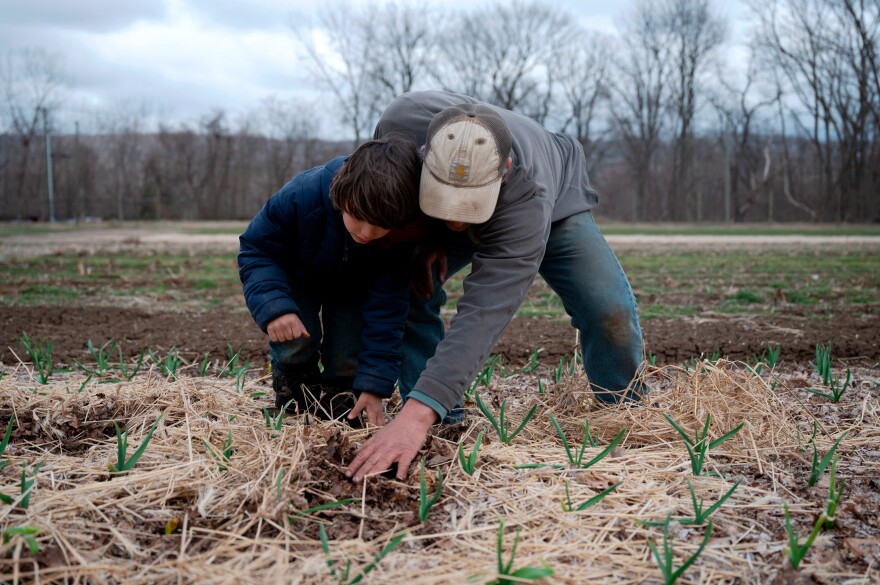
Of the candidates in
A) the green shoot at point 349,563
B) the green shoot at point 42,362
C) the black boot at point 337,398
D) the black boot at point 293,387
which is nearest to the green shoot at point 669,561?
the green shoot at point 349,563

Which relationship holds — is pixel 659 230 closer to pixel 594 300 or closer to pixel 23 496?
pixel 594 300

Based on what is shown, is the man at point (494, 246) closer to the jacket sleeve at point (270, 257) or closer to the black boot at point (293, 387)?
the jacket sleeve at point (270, 257)

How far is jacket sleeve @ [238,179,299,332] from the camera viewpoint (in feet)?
9.17

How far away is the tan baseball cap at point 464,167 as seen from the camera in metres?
2.22

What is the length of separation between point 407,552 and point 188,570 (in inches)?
21.3

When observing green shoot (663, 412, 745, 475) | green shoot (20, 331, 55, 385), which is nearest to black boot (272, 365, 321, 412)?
green shoot (20, 331, 55, 385)

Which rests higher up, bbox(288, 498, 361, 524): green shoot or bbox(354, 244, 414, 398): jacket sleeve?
bbox(354, 244, 414, 398): jacket sleeve

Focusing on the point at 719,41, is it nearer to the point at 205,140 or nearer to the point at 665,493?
the point at 205,140

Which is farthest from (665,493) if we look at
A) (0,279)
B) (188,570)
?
(0,279)

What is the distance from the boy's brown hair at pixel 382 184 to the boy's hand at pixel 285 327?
1.68 feet

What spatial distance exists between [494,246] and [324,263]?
82 cm

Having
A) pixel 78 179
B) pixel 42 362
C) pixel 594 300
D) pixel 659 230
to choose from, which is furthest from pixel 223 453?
pixel 78 179

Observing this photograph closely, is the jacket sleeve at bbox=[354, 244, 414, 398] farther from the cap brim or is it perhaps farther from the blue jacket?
the cap brim

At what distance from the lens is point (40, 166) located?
1515 inches
